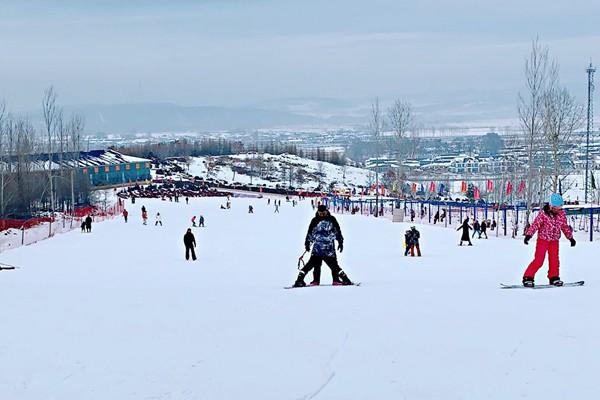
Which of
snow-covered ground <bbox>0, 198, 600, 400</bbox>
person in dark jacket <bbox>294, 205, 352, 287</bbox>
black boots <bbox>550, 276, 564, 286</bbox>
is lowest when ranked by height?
black boots <bbox>550, 276, 564, 286</bbox>

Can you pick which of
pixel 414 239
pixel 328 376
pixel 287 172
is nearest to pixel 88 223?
pixel 414 239

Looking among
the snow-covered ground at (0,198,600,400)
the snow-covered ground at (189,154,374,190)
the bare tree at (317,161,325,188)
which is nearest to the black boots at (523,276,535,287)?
the snow-covered ground at (0,198,600,400)

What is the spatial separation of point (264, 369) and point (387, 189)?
300ft

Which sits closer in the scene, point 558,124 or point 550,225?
point 550,225

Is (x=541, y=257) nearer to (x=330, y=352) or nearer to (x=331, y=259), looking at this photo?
(x=331, y=259)

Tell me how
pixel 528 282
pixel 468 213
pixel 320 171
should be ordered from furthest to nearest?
pixel 320 171 → pixel 468 213 → pixel 528 282

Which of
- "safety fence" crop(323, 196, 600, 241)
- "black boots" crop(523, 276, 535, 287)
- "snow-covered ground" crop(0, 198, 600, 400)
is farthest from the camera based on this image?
"safety fence" crop(323, 196, 600, 241)

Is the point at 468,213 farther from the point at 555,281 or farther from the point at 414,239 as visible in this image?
the point at 555,281

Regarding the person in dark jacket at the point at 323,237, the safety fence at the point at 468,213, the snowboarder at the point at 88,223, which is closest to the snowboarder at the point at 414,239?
the safety fence at the point at 468,213

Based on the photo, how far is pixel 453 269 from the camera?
16.5 m

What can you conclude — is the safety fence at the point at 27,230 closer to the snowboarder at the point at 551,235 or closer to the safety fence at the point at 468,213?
the safety fence at the point at 468,213

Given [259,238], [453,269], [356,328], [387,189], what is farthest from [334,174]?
[356,328]

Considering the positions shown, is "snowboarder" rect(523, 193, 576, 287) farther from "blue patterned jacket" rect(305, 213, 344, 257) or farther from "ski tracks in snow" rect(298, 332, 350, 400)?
"ski tracks in snow" rect(298, 332, 350, 400)

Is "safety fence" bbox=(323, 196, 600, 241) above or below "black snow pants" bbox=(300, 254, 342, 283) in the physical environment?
below
